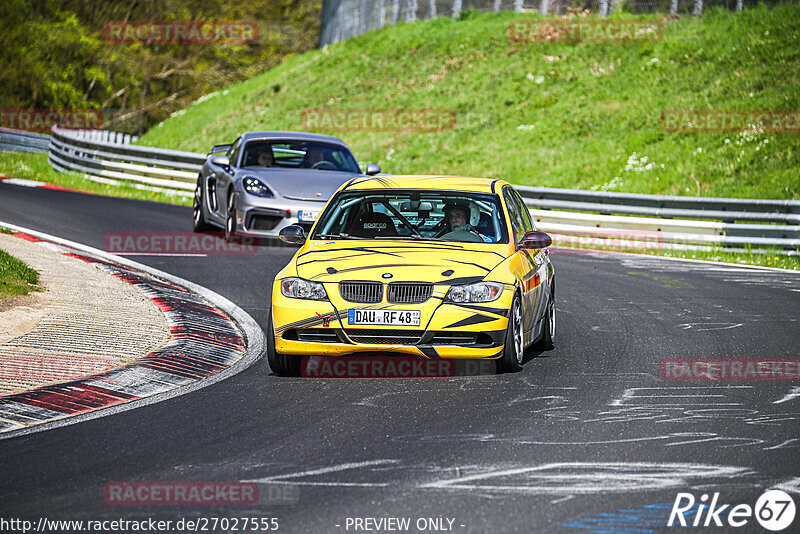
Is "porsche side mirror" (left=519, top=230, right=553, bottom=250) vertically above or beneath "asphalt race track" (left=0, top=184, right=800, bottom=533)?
above

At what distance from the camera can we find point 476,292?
8492 millimetres

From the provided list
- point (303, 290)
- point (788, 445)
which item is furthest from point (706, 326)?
point (788, 445)

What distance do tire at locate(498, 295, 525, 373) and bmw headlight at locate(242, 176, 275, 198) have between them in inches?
319

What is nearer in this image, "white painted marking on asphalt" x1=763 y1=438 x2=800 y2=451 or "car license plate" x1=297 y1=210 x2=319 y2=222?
"white painted marking on asphalt" x1=763 y1=438 x2=800 y2=451

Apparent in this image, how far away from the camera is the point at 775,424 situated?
7.25 metres

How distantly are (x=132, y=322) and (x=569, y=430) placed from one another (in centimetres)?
483

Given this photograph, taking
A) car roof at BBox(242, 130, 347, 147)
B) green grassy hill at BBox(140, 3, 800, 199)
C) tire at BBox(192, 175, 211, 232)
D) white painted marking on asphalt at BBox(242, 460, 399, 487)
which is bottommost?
white painted marking on asphalt at BBox(242, 460, 399, 487)

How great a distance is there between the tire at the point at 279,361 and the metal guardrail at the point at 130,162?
17.4 meters

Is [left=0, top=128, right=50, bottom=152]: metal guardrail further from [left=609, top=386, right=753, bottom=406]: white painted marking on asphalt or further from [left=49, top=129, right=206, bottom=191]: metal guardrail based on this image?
[left=609, top=386, right=753, bottom=406]: white painted marking on asphalt

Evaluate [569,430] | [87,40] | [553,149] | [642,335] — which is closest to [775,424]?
[569,430]

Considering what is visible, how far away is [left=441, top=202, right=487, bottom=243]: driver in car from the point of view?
31.0 ft

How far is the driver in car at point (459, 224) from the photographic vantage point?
31.0ft

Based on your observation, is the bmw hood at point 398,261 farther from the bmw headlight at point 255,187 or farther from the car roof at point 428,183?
the bmw headlight at point 255,187

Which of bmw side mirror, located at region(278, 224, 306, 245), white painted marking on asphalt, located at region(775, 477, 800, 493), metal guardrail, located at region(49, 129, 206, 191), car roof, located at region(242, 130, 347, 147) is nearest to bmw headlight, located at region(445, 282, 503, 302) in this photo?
bmw side mirror, located at region(278, 224, 306, 245)
